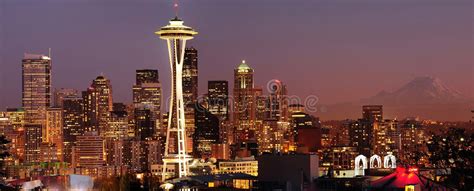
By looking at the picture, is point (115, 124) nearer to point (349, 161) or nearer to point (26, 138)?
point (26, 138)

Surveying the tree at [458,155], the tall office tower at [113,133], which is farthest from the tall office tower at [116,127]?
the tree at [458,155]

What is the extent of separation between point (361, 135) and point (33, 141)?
36.6 m

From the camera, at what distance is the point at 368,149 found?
117125 mm

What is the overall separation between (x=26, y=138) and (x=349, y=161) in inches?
1526

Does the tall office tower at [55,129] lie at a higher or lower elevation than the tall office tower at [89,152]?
higher

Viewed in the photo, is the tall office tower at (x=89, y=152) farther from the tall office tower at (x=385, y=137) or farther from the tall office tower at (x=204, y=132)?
the tall office tower at (x=385, y=137)

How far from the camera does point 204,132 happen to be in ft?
447

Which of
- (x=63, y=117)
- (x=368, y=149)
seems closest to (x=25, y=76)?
(x=63, y=117)

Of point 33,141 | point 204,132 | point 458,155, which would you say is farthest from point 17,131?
point 458,155

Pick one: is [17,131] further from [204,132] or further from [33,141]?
[204,132]

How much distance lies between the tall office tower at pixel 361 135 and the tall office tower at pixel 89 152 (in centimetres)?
2622

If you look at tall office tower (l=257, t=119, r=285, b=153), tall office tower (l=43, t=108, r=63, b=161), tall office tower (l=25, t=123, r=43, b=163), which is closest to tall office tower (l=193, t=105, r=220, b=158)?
tall office tower (l=257, t=119, r=285, b=153)

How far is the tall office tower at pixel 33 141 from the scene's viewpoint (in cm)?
12607

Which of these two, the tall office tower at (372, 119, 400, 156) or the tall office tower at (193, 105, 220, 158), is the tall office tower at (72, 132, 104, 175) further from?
the tall office tower at (372, 119, 400, 156)
